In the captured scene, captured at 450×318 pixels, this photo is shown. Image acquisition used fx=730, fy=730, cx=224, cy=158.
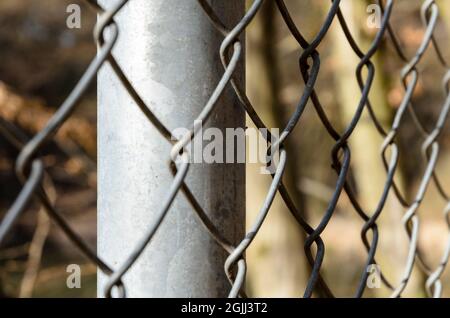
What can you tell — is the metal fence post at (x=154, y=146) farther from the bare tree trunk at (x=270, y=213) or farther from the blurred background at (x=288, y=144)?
the bare tree trunk at (x=270, y=213)

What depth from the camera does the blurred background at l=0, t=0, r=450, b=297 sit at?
9.80 ft

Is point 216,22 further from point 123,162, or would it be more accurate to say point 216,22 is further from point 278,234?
point 278,234

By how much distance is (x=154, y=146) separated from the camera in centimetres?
69

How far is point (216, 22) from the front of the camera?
2.33ft

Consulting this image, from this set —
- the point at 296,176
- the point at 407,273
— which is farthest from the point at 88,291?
the point at 407,273

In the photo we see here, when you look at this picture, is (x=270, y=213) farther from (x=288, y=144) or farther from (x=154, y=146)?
(x=154, y=146)

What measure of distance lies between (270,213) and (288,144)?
351 millimetres

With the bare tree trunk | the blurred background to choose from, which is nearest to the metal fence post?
the blurred background

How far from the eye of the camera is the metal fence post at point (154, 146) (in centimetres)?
69

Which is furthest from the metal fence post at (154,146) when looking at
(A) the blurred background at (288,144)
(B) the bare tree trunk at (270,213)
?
(B) the bare tree trunk at (270,213)

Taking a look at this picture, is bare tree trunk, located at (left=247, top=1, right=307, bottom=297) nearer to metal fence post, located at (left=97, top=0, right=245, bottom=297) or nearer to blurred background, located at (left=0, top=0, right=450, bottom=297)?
blurred background, located at (left=0, top=0, right=450, bottom=297)

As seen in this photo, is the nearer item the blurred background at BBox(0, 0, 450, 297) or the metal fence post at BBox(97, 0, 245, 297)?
the metal fence post at BBox(97, 0, 245, 297)

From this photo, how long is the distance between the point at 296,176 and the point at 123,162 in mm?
2687

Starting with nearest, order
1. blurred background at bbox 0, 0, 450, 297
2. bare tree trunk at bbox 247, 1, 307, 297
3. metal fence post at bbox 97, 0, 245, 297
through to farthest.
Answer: metal fence post at bbox 97, 0, 245, 297 < blurred background at bbox 0, 0, 450, 297 < bare tree trunk at bbox 247, 1, 307, 297
